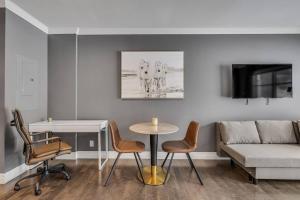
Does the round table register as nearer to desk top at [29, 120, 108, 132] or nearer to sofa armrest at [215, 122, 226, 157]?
desk top at [29, 120, 108, 132]

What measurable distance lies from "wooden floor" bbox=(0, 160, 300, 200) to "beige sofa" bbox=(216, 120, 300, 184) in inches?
7.3

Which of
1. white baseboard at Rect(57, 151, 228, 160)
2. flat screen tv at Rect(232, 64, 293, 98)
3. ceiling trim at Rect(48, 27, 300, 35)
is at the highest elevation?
ceiling trim at Rect(48, 27, 300, 35)

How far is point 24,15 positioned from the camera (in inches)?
117

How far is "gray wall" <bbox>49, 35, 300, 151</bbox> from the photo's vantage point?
360cm

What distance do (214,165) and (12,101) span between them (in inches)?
134

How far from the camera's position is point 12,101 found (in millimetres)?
2756

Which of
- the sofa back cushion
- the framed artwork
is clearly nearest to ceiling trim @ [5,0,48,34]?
the framed artwork

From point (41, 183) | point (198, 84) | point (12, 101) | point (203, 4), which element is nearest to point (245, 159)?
point (198, 84)

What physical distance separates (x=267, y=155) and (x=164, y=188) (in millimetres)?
1480

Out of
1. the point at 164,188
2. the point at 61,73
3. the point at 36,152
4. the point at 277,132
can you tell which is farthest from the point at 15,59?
the point at 277,132

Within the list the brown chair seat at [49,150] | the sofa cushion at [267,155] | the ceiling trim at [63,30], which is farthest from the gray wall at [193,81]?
the brown chair seat at [49,150]

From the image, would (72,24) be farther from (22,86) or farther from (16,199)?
(16,199)

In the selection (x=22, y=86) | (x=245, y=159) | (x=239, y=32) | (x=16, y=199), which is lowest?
(x=16, y=199)

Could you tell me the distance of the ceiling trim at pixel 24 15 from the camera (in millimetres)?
2679
